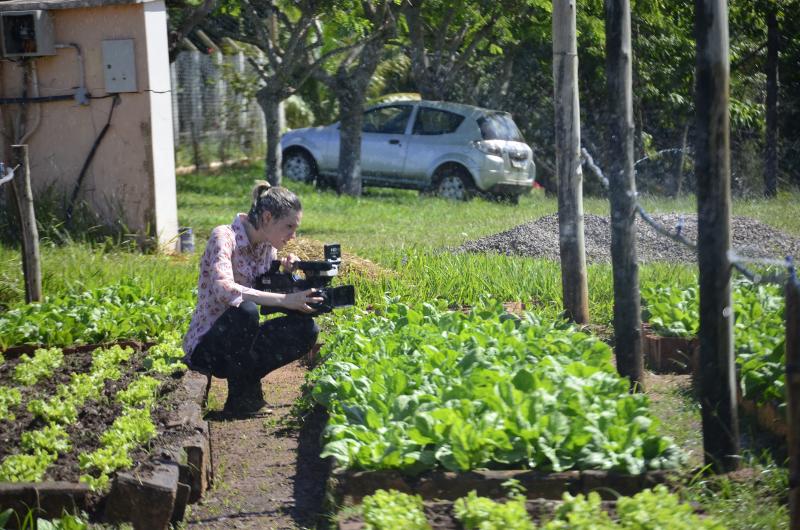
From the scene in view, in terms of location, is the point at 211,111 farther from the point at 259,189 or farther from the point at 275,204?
the point at 275,204

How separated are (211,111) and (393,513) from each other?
63.4 ft

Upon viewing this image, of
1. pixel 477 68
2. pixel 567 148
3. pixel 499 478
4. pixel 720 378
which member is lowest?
pixel 499 478

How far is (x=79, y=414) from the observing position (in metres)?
4.84

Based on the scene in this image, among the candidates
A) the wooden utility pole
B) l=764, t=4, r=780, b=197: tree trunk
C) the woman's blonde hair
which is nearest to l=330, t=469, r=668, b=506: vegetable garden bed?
the woman's blonde hair

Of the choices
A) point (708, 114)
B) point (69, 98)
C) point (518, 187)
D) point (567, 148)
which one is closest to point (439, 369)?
point (708, 114)

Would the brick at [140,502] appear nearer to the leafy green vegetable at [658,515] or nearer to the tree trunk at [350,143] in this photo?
the leafy green vegetable at [658,515]

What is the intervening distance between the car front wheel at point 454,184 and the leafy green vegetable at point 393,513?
14.1 meters

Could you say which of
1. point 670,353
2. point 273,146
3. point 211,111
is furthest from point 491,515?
point 211,111

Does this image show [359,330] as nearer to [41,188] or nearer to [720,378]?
[720,378]

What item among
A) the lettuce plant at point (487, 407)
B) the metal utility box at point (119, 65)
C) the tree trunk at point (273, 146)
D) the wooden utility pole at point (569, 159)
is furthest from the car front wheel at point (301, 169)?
the lettuce plant at point (487, 407)

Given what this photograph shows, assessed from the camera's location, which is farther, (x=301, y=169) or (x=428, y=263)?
(x=301, y=169)

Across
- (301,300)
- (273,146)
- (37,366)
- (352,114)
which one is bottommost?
(37,366)

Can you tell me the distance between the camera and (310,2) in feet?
43.4

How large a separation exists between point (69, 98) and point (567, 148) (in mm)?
5881
